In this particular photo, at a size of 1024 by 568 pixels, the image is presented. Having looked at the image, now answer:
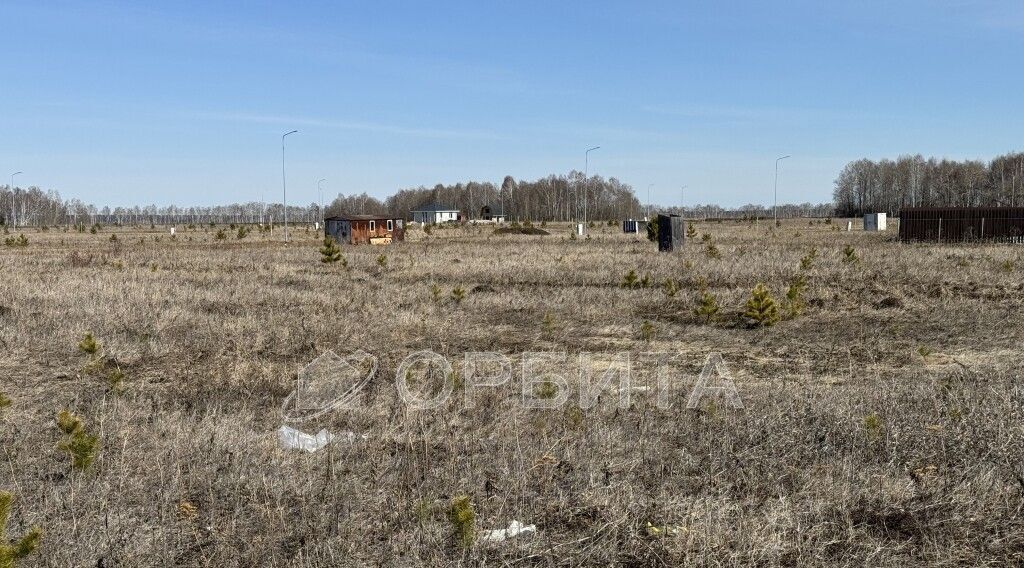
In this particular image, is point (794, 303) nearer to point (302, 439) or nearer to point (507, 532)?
point (302, 439)

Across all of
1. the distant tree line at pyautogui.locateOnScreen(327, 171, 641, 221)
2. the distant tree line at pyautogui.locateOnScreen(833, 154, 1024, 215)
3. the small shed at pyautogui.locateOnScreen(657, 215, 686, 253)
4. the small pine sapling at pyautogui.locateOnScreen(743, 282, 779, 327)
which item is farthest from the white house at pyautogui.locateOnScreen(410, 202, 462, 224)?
the small pine sapling at pyautogui.locateOnScreen(743, 282, 779, 327)

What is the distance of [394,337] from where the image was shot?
1231 centimetres

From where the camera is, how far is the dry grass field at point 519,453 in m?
4.10

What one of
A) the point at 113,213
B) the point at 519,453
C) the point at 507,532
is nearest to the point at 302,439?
the point at 519,453

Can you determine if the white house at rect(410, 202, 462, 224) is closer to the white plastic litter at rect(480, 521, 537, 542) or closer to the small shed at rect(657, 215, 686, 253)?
the small shed at rect(657, 215, 686, 253)

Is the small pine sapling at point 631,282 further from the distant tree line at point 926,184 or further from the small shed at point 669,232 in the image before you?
the distant tree line at point 926,184

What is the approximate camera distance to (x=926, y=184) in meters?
111

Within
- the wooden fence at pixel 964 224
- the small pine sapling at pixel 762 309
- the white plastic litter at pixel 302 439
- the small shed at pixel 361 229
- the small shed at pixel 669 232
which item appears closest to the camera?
the white plastic litter at pixel 302 439

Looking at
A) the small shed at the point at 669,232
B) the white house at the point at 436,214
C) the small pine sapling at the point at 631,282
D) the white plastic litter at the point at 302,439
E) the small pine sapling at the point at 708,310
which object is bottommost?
the white plastic litter at the point at 302,439

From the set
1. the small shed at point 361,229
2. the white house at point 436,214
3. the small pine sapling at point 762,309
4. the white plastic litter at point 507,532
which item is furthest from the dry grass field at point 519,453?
the white house at point 436,214

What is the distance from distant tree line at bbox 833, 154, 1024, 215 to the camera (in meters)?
101

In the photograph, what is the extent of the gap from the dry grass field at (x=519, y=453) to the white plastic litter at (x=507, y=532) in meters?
0.05

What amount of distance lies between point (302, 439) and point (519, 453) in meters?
1.93

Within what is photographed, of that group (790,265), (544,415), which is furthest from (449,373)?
(790,265)
